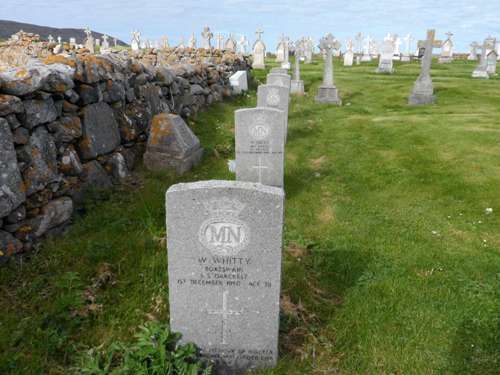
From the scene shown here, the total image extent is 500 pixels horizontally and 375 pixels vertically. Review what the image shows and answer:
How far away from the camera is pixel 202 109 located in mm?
14398

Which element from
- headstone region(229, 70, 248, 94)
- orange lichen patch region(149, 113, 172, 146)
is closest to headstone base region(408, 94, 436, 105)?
headstone region(229, 70, 248, 94)

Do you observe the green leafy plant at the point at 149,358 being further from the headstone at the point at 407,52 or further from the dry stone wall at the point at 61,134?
the headstone at the point at 407,52

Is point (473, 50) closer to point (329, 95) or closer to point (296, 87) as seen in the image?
point (296, 87)

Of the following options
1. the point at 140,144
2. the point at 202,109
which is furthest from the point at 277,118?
the point at 202,109

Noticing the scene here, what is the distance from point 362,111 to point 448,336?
46.2 feet

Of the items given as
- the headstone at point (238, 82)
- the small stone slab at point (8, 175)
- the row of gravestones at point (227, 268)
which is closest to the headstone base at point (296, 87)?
the headstone at point (238, 82)

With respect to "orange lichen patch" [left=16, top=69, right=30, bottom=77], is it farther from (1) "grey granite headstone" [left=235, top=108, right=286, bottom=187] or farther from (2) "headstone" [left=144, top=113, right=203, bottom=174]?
(1) "grey granite headstone" [left=235, top=108, right=286, bottom=187]

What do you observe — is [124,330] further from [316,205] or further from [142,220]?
[316,205]

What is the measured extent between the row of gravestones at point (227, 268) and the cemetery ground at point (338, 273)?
47 cm

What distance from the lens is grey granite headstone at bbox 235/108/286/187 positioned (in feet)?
25.4

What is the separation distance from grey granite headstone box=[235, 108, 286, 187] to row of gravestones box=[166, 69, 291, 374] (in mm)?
4119

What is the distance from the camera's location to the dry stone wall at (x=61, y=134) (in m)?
5.06

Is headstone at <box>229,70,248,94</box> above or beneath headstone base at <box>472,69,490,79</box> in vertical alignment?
above

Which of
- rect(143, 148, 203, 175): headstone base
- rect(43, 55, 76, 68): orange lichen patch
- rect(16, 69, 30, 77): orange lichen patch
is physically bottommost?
rect(143, 148, 203, 175): headstone base
